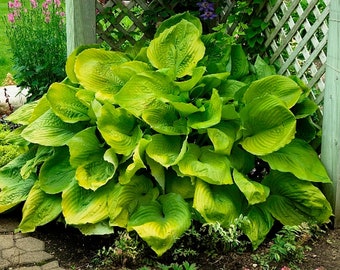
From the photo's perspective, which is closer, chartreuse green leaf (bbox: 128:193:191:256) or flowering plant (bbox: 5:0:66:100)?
chartreuse green leaf (bbox: 128:193:191:256)

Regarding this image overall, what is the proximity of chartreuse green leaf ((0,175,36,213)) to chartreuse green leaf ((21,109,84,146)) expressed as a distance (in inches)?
11.3

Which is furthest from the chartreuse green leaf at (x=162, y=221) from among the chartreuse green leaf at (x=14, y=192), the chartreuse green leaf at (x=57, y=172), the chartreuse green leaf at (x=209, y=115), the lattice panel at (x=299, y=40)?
the lattice panel at (x=299, y=40)

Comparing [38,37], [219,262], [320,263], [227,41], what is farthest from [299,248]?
[38,37]

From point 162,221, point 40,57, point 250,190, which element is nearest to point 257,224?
point 250,190

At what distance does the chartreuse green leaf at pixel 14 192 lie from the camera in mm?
4141

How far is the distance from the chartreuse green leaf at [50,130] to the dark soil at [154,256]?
1.78ft

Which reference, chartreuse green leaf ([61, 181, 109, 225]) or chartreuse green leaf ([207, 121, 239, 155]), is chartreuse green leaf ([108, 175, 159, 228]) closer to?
chartreuse green leaf ([61, 181, 109, 225])

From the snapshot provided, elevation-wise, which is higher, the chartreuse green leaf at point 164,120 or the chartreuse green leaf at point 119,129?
the chartreuse green leaf at point 164,120

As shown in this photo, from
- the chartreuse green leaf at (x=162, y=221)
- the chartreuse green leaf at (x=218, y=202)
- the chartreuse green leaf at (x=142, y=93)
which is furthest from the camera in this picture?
the chartreuse green leaf at (x=142, y=93)

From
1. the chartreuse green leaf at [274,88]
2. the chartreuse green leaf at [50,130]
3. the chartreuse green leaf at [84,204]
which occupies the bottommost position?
the chartreuse green leaf at [84,204]

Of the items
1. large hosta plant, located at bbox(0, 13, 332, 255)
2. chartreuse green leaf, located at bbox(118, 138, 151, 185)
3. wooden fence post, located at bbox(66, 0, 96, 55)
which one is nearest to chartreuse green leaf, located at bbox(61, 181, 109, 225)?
large hosta plant, located at bbox(0, 13, 332, 255)

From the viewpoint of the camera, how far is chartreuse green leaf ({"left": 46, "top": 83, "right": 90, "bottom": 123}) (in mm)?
4137

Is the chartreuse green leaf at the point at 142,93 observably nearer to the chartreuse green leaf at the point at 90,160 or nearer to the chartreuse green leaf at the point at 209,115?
the chartreuse green leaf at the point at 209,115

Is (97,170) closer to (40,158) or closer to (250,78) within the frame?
(40,158)
